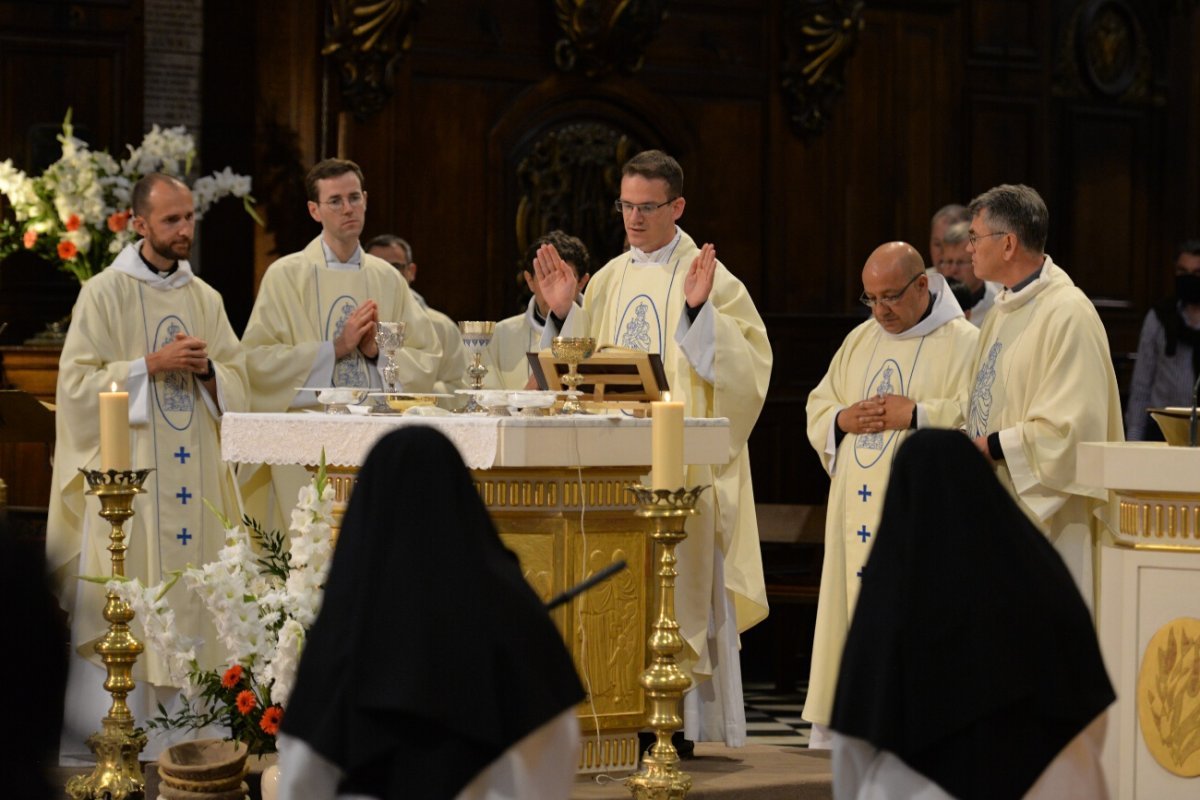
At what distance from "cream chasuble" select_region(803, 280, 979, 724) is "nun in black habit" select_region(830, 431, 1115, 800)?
3581 mm

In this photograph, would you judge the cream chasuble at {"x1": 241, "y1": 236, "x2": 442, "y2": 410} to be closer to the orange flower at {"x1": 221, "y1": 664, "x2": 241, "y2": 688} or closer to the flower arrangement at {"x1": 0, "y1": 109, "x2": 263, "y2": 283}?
the flower arrangement at {"x1": 0, "y1": 109, "x2": 263, "y2": 283}

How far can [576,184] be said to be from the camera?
398 inches

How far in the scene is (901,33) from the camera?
36.3 ft

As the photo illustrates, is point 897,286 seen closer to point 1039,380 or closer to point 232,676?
point 1039,380

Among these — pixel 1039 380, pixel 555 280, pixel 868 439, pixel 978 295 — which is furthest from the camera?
pixel 978 295

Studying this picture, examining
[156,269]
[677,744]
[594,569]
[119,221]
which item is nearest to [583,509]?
[594,569]

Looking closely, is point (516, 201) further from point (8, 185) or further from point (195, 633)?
point (195, 633)

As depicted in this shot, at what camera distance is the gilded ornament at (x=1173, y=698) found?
5105mm

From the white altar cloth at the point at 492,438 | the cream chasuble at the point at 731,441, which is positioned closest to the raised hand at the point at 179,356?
the white altar cloth at the point at 492,438

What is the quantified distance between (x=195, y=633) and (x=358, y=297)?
1.52m

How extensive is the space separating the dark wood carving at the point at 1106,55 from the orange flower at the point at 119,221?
6.66 metres

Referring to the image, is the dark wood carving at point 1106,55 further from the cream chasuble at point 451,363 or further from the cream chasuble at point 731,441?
the cream chasuble at point 731,441

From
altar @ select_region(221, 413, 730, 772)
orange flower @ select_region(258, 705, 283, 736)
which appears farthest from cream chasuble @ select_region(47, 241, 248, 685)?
orange flower @ select_region(258, 705, 283, 736)

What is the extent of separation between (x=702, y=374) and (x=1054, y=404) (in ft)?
3.98
